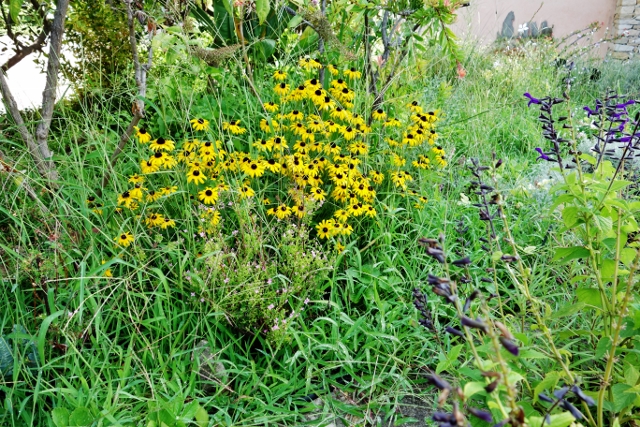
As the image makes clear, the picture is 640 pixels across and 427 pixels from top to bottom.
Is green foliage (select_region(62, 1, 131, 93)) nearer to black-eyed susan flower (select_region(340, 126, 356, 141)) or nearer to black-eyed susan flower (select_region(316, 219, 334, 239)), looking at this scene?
black-eyed susan flower (select_region(340, 126, 356, 141))

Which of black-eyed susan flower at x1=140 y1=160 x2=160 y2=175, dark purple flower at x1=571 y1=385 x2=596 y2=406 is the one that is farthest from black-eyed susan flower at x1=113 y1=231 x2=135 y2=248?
dark purple flower at x1=571 y1=385 x2=596 y2=406

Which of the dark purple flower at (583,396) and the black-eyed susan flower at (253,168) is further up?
the black-eyed susan flower at (253,168)

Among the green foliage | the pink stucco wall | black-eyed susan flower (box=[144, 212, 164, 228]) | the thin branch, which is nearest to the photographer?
black-eyed susan flower (box=[144, 212, 164, 228])

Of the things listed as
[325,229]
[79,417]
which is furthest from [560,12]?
[79,417]

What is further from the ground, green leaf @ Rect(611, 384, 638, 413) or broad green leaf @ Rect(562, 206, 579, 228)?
broad green leaf @ Rect(562, 206, 579, 228)

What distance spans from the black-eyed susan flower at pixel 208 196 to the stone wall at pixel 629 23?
10.8 metres

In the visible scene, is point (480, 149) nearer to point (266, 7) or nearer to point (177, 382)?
point (266, 7)

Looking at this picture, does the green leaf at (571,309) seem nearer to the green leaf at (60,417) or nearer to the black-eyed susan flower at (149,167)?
the green leaf at (60,417)

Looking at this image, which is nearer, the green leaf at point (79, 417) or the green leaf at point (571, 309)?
the green leaf at point (571, 309)

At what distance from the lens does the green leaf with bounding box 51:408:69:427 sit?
5.38 ft

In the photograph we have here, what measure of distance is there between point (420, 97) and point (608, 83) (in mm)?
3300

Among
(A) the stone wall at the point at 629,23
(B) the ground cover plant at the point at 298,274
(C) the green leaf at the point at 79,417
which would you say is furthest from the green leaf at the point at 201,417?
(A) the stone wall at the point at 629,23

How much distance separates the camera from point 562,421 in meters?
0.95

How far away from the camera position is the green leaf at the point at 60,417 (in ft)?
5.38
